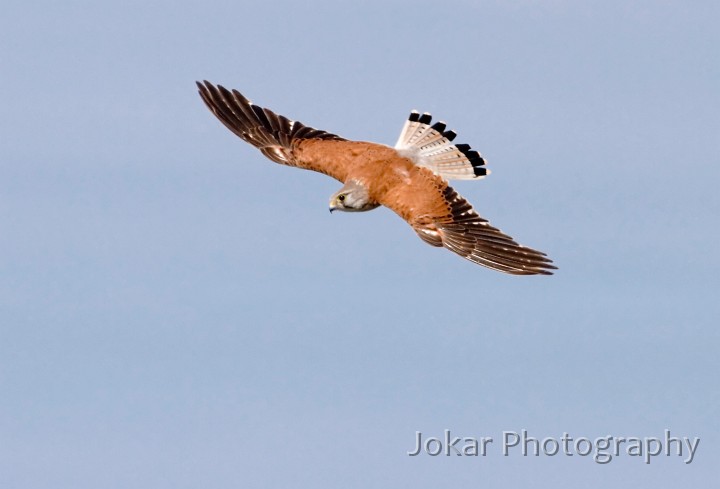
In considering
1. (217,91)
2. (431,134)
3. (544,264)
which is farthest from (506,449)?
(217,91)

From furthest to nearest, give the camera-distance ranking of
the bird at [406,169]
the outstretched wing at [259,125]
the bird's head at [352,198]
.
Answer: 1. the outstretched wing at [259,125]
2. the bird's head at [352,198]
3. the bird at [406,169]

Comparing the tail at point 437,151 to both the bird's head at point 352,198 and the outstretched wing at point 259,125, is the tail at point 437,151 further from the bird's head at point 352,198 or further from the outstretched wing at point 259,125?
the outstretched wing at point 259,125

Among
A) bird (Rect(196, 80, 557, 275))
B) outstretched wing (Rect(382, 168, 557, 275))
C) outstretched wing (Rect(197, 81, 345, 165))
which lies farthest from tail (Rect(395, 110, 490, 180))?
outstretched wing (Rect(197, 81, 345, 165))

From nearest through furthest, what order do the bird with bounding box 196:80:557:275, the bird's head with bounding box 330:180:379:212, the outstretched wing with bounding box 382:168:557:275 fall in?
the outstretched wing with bounding box 382:168:557:275, the bird with bounding box 196:80:557:275, the bird's head with bounding box 330:180:379:212

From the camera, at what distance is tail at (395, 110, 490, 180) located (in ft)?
74.3

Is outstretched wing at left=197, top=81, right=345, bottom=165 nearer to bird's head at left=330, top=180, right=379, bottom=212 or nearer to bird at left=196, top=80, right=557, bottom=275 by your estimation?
bird at left=196, top=80, right=557, bottom=275

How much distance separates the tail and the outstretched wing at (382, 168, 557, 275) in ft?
1.36

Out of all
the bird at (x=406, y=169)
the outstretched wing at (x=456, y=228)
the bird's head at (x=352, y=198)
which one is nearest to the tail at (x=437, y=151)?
the bird at (x=406, y=169)

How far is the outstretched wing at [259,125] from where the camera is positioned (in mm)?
24875

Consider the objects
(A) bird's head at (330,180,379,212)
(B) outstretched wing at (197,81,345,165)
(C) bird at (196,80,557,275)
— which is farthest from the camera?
(B) outstretched wing at (197,81,345,165)

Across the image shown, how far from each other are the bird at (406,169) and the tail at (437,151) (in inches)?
0.7

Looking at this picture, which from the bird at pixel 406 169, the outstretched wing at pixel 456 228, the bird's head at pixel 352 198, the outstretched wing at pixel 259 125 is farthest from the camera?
the outstretched wing at pixel 259 125

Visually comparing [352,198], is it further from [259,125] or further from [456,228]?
[259,125]

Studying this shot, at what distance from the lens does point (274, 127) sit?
25.4 meters
